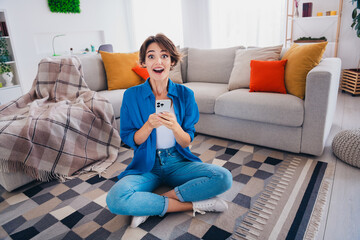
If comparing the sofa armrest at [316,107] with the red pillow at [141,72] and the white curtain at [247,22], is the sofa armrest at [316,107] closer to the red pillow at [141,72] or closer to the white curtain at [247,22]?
the red pillow at [141,72]

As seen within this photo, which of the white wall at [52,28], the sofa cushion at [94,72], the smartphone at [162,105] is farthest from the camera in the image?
the white wall at [52,28]

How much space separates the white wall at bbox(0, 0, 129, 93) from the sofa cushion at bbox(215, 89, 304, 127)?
3.47m

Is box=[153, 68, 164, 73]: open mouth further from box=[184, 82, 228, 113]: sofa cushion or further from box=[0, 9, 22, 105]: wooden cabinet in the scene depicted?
box=[0, 9, 22, 105]: wooden cabinet

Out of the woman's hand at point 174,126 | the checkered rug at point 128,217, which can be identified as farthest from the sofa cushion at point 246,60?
the woman's hand at point 174,126

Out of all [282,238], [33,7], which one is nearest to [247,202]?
[282,238]

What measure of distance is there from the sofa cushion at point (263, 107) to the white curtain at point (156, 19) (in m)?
3.30

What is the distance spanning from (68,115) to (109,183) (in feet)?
2.01

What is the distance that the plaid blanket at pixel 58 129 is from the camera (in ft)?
5.20

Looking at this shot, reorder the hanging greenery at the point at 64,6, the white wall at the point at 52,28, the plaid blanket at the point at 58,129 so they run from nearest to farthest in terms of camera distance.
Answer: the plaid blanket at the point at 58,129
the white wall at the point at 52,28
the hanging greenery at the point at 64,6

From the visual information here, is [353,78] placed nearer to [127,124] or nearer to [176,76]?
[176,76]

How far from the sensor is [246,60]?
2326 mm

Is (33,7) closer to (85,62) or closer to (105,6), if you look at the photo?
(105,6)

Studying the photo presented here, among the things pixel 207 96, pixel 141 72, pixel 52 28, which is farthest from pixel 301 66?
pixel 52 28

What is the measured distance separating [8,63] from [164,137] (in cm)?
362
